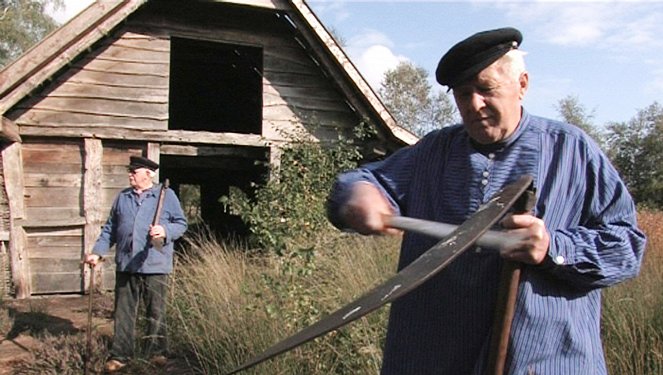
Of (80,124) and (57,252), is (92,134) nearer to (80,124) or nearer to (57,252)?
(80,124)

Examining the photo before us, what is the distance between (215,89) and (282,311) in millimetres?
8172

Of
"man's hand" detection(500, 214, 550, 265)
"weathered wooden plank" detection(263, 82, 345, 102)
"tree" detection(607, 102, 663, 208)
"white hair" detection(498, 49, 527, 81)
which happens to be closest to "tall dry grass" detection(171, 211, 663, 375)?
"white hair" detection(498, 49, 527, 81)

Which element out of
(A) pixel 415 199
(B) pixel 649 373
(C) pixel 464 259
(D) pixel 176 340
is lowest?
(D) pixel 176 340

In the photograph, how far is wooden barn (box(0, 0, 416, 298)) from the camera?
752 cm

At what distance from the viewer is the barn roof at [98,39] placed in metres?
6.93

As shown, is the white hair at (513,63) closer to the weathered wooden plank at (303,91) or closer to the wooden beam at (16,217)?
the weathered wooden plank at (303,91)

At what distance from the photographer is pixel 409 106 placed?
37.7 meters

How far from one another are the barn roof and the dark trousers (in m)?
2.62

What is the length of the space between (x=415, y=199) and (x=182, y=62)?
32.9 feet

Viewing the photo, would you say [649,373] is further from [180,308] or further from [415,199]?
[180,308]

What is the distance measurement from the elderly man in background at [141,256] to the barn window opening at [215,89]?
4.37m

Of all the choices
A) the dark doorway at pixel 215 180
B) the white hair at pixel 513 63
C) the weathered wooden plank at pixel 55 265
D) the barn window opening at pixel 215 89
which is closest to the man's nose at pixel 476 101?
the white hair at pixel 513 63

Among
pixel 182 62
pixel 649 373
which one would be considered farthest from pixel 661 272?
pixel 182 62

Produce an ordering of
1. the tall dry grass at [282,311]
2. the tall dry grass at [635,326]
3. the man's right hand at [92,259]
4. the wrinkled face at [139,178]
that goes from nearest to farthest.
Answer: the tall dry grass at [635,326] → the tall dry grass at [282,311] → the man's right hand at [92,259] → the wrinkled face at [139,178]
